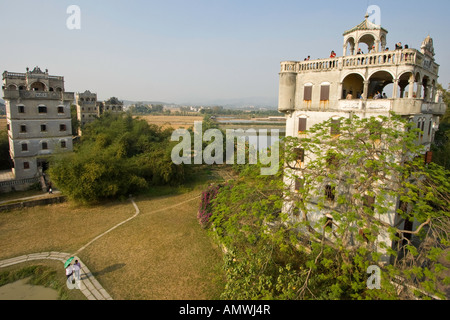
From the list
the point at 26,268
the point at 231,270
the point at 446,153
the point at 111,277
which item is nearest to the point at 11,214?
the point at 26,268

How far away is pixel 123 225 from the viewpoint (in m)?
19.8

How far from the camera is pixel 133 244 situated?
17156mm

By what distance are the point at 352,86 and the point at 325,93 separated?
203 centimetres

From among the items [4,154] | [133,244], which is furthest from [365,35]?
[4,154]

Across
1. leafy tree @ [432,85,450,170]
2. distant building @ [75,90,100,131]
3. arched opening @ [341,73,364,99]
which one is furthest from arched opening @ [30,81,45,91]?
leafy tree @ [432,85,450,170]

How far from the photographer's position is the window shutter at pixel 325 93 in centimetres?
1549

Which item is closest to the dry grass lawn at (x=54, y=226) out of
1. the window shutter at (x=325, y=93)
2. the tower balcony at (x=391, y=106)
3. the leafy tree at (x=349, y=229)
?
the leafy tree at (x=349, y=229)

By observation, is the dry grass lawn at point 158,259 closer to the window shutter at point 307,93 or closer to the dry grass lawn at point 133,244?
the dry grass lawn at point 133,244

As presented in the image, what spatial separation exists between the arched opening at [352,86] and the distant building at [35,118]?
26920 millimetres

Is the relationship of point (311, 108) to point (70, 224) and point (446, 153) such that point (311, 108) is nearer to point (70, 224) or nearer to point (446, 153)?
point (446, 153)

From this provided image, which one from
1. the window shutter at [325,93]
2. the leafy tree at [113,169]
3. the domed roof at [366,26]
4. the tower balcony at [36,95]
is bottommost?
the leafy tree at [113,169]
